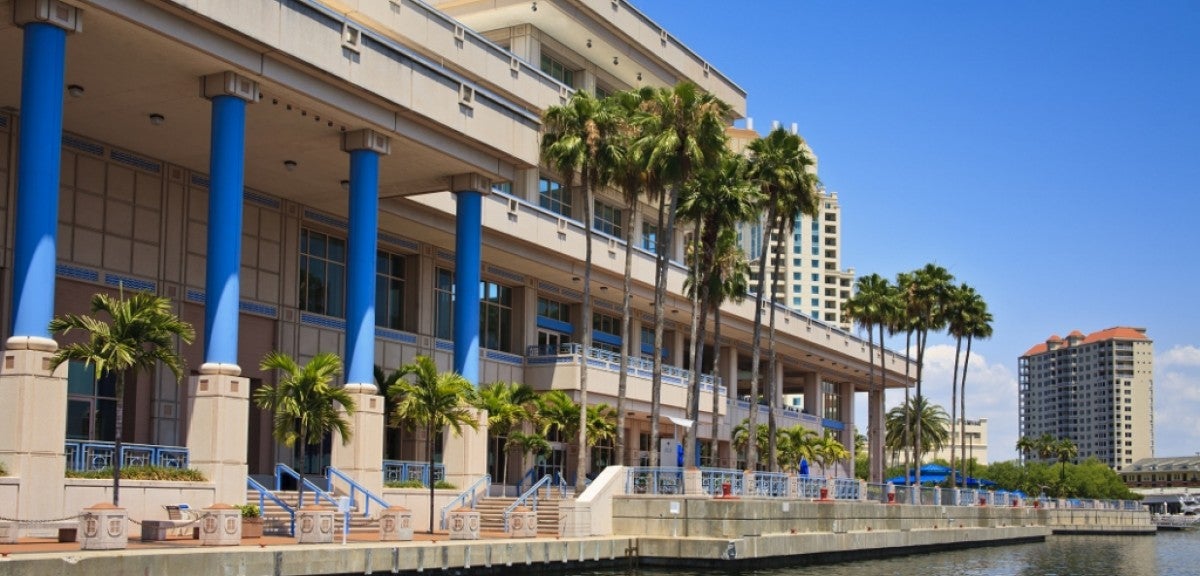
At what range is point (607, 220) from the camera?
7488 cm

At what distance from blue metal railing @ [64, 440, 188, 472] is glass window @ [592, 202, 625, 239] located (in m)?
40.1

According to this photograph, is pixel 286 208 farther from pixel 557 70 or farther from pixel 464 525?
pixel 557 70

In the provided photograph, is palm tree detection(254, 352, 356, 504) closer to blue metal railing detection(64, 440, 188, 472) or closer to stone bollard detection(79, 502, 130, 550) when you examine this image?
blue metal railing detection(64, 440, 188, 472)

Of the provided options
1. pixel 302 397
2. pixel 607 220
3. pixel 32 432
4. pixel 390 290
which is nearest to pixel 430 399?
pixel 302 397

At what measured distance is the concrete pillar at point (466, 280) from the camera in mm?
45906

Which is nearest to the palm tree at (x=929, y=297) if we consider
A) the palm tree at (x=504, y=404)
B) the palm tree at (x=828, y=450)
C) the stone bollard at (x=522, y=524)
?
the palm tree at (x=828, y=450)

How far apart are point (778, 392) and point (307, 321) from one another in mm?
50023

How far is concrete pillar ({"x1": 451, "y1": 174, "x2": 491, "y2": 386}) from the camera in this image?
4591 centimetres

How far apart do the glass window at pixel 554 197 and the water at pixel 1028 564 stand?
23913 mm

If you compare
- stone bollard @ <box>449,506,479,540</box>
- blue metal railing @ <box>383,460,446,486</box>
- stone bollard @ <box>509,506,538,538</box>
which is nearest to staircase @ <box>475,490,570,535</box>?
blue metal railing @ <box>383,460,446,486</box>

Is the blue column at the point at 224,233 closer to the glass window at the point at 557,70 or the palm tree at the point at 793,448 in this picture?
the glass window at the point at 557,70

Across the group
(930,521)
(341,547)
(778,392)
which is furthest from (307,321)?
(778,392)

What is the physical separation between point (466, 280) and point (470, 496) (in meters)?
7.17

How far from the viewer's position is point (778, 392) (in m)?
94.6
